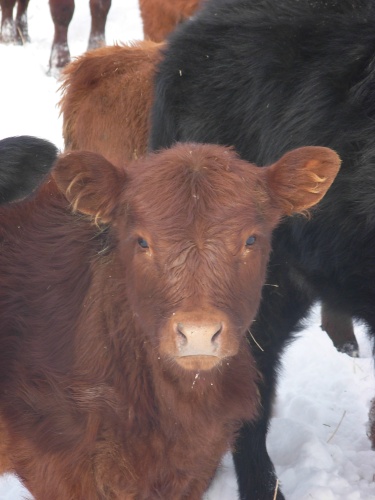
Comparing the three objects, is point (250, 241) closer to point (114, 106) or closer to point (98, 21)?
point (114, 106)

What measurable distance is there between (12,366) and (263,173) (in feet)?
3.93

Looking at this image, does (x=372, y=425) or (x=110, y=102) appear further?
(x=110, y=102)

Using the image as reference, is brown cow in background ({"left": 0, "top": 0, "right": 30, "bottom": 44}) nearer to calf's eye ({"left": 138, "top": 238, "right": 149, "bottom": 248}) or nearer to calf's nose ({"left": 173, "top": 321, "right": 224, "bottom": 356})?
calf's eye ({"left": 138, "top": 238, "right": 149, "bottom": 248})

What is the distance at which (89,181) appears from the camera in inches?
123

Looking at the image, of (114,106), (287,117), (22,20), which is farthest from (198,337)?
(22,20)

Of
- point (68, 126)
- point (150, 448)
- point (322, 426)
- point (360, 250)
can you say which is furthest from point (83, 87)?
point (150, 448)

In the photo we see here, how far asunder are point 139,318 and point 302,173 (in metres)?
0.78

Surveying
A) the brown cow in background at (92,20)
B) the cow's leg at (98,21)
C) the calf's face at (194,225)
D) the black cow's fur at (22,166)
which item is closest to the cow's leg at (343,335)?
the black cow's fur at (22,166)

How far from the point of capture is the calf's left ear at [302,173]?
3.17 meters

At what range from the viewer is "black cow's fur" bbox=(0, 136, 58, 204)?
4379mm

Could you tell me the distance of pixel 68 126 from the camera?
6.59 metres

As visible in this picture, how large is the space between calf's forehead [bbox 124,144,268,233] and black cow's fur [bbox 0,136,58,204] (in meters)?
1.35

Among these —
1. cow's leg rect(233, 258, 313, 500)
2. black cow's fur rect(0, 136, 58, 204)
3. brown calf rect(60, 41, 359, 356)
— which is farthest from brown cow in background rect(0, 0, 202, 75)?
cow's leg rect(233, 258, 313, 500)

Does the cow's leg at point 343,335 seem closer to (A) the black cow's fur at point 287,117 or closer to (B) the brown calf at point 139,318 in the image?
(A) the black cow's fur at point 287,117
